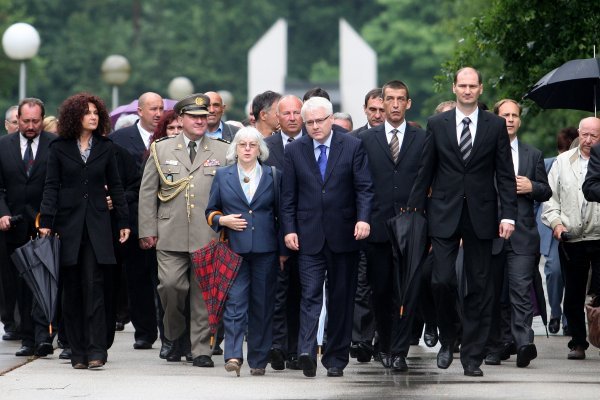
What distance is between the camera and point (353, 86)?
217 ft

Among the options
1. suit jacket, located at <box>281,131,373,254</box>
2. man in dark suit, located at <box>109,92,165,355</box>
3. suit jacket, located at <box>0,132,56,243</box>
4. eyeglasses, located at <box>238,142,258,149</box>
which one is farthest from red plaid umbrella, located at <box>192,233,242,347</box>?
suit jacket, located at <box>0,132,56,243</box>

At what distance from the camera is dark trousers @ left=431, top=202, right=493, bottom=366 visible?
516 inches

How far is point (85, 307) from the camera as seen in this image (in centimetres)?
1378

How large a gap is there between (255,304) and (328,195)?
3.39ft

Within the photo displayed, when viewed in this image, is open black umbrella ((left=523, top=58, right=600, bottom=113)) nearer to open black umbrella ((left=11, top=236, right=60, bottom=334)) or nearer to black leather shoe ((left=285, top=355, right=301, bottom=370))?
black leather shoe ((left=285, top=355, right=301, bottom=370))

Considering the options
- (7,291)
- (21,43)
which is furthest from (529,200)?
(21,43)

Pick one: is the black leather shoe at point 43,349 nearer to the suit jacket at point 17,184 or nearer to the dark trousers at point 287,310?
the suit jacket at point 17,184

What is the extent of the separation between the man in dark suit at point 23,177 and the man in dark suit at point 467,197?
13.5 ft

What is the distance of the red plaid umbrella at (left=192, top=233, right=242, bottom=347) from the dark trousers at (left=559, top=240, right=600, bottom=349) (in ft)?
11.1

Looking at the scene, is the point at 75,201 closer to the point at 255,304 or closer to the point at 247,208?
the point at 247,208

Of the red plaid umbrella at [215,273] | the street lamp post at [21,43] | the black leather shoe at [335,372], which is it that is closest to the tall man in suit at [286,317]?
the red plaid umbrella at [215,273]

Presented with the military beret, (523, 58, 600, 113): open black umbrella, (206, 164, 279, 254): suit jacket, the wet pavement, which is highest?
(523, 58, 600, 113): open black umbrella

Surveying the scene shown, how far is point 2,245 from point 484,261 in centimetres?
523

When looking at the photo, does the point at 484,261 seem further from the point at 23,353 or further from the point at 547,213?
the point at 23,353
